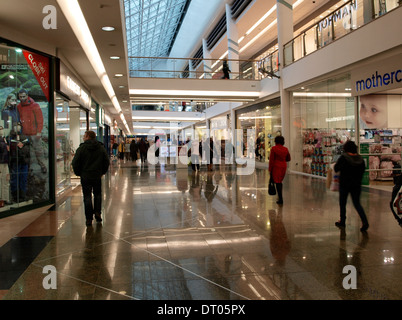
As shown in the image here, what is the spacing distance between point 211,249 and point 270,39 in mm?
23062

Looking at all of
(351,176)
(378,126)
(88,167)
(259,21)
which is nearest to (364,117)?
(378,126)

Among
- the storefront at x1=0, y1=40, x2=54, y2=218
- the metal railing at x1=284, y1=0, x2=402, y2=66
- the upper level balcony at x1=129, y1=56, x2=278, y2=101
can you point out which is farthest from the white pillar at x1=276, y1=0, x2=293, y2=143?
the storefront at x1=0, y1=40, x2=54, y2=218

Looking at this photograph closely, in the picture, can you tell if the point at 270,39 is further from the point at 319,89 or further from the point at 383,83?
the point at 383,83

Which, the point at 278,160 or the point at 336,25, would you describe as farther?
the point at 336,25

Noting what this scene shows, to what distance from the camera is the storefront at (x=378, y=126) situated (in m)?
10.6

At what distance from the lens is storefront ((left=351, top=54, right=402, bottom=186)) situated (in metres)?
10.6

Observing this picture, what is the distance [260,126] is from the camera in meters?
20.4

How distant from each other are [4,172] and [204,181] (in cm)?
705

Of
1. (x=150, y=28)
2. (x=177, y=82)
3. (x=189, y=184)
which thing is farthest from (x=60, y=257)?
(x=150, y=28)

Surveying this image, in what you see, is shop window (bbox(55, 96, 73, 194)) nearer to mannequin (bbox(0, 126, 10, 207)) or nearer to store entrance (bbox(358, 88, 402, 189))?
mannequin (bbox(0, 126, 10, 207))

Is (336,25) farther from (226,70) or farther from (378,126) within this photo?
(226,70)

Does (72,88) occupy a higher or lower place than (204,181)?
higher

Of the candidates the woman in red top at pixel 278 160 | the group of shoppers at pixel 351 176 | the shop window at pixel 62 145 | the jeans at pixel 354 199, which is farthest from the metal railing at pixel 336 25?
the shop window at pixel 62 145

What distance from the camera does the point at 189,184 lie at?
12.1 m
